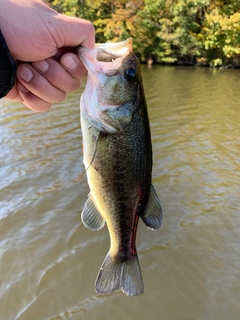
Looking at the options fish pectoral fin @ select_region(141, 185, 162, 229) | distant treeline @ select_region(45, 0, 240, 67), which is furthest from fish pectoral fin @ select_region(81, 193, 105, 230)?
distant treeline @ select_region(45, 0, 240, 67)

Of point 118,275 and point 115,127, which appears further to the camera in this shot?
point 118,275

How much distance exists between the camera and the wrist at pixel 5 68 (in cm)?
170

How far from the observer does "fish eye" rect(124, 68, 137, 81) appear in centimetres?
196

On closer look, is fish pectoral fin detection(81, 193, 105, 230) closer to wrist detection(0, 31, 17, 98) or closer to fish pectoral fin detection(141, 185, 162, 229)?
fish pectoral fin detection(141, 185, 162, 229)

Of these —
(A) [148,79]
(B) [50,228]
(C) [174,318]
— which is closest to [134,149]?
(C) [174,318]

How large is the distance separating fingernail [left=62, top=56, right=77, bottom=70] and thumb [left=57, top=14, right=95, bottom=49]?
0.08 metres

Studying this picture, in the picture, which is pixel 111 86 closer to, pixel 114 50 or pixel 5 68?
pixel 114 50

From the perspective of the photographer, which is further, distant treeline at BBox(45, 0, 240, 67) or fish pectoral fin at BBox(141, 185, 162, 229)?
distant treeline at BBox(45, 0, 240, 67)

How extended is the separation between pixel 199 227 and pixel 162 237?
28.0 inches

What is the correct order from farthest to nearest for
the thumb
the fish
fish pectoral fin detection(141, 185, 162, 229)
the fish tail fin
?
the fish tail fin → fish pectoral fin detection(141, 185, 162, 229) → the fish → the thumb

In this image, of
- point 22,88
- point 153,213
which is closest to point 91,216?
point 153,213

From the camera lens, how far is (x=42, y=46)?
187cm

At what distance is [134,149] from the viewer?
1977 millimetres

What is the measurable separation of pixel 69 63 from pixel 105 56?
232 mm
